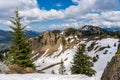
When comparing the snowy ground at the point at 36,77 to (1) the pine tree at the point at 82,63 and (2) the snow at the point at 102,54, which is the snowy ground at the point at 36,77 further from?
(2) the snow at the point at 102,54

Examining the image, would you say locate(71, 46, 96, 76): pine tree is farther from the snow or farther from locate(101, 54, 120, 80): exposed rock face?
the snow

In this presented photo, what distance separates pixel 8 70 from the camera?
22156 millimetres

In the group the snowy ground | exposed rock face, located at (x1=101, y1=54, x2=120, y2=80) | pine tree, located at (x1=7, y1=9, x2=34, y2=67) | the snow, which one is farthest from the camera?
the snow

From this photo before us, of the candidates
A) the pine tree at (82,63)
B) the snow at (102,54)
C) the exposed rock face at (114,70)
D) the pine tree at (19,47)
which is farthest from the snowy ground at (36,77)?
the snow at (102,54)

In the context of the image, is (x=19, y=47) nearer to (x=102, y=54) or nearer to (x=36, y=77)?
(x=36, y=77)

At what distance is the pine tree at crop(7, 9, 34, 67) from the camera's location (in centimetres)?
3515

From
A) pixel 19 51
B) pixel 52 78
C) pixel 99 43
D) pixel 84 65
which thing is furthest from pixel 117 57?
pixel 99 43

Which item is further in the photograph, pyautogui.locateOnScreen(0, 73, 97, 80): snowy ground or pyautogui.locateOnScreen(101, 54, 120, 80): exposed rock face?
pyautogui.locateOnScreen(0, 73, 97, 80): snowy ground

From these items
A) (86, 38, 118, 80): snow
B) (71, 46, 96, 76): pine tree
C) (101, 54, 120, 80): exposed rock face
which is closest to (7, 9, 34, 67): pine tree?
(71, 46, 96, 76): pine tree

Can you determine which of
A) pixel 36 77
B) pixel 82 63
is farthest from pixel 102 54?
pixel 36 77

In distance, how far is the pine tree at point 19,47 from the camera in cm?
3515

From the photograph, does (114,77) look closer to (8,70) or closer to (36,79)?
(36,79)

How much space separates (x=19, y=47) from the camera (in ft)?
120

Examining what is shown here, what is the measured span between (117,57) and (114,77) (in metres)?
1.34
